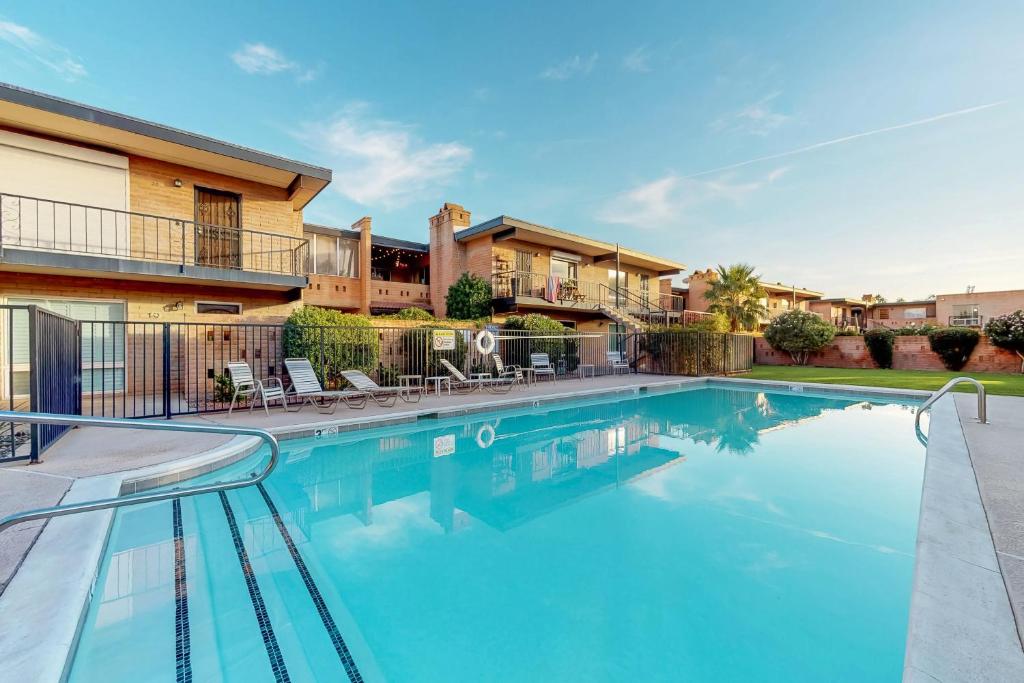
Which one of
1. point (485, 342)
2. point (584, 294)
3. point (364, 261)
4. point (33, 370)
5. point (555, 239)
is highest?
point (555, 239)

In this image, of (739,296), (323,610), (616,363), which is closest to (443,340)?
(616,363)

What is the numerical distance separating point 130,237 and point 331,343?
18.0ft

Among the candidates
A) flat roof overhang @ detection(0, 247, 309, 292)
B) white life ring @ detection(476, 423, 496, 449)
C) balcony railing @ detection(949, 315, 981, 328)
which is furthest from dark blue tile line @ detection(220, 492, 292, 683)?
balcony railing @ detection(949, 315, 981, 328)

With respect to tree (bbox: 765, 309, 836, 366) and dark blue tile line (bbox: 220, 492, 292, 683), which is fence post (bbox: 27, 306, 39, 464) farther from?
tree (bbox: 765, 309, 836, 366)

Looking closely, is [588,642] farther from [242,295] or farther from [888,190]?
[888,190]

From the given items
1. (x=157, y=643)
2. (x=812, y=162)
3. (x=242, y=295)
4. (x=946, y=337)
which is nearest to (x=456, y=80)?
(x=242, y=295)

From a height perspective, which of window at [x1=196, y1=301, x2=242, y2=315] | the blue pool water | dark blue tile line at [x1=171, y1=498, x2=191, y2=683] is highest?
window at [x1=196, y1=301, x2=242, y2=315]

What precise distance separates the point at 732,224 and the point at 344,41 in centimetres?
1769

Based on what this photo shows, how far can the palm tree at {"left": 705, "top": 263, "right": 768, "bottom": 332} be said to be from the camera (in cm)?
2555

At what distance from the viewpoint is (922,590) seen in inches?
97.7

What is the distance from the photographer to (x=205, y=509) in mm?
4500

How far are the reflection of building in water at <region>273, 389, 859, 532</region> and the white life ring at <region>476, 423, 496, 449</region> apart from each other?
2 cm

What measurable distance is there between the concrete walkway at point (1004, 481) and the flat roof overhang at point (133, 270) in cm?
1275

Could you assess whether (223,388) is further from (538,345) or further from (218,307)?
(538,345)
